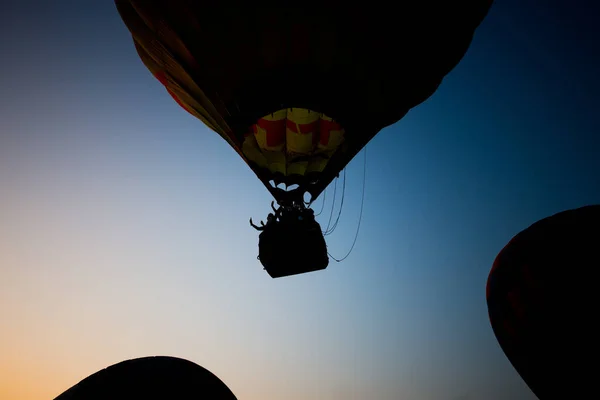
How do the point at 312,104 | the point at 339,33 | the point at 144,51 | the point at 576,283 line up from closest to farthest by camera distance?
the point at 576,283 → the point at 339,33 → the point at 312,104 → the point at 144,51

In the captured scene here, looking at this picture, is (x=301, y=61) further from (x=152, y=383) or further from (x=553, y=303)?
(x=553, y=303)

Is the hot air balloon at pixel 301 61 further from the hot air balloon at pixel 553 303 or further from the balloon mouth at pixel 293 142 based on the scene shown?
the hot air balloon at pixel 553 303

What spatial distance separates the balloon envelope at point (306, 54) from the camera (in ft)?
9.87

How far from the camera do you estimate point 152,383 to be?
6.47 feet

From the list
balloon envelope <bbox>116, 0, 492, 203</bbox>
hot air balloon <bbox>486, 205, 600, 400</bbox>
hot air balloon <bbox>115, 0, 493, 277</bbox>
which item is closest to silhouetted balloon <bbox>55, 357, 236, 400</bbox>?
hot air balloon <bbox>115, 0, 493, 277</bbox>

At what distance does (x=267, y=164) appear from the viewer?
4.71 meters

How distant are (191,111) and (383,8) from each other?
2.69 meters

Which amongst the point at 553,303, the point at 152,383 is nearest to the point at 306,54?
the point at 152,383

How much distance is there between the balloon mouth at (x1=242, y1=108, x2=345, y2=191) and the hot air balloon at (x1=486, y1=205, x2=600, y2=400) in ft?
7.37

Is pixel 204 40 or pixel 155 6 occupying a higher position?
pixel 155 6

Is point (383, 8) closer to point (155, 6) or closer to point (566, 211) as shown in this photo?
point (155, 6)

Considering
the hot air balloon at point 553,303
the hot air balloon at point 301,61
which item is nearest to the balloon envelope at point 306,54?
the hot air balloon at point 301,61

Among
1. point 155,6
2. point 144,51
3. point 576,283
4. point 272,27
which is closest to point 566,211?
point 576,283

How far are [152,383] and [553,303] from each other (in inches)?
122
